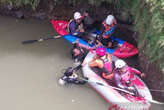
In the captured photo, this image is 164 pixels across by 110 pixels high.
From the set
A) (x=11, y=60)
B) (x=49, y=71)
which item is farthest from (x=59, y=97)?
(x=11, y=60)

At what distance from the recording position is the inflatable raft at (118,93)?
178 inches

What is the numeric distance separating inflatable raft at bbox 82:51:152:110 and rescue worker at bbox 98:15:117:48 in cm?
89

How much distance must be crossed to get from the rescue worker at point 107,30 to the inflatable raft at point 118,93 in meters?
0.89

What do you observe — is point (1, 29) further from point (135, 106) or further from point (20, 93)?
point (135, 106)

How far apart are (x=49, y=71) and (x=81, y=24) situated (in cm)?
152

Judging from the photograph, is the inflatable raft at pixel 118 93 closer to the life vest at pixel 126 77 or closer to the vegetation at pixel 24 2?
the life vest at pixel 126 77

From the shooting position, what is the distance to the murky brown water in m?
4.95

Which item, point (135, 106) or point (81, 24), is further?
point (81, 24)

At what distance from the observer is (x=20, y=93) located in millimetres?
5102

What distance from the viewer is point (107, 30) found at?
5.71 metres

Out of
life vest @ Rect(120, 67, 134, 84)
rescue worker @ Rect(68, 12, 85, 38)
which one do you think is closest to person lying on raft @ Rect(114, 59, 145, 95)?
life vest @ Rect(120, 67, 134, 84)

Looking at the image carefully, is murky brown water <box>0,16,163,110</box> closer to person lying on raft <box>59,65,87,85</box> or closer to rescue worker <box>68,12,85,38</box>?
person lying on raft <box>59,65,87,85</box>

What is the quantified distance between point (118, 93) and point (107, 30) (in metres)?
1.68

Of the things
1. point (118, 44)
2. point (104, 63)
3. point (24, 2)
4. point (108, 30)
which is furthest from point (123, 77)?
point (24, 2)
